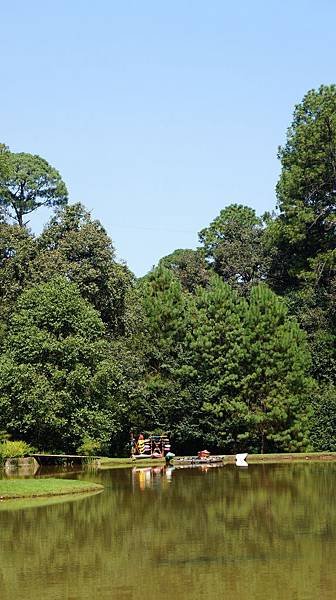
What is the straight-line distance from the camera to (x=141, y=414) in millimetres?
40688

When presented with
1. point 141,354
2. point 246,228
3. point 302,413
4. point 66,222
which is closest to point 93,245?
point 66,222

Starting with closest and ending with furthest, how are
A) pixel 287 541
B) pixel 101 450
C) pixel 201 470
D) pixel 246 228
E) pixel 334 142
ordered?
pixel 287 541 → pixel 201 470 → pixel 101 450 → pixel 334 142 → pixel 246 228

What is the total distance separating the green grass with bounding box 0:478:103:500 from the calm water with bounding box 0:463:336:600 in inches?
28.0

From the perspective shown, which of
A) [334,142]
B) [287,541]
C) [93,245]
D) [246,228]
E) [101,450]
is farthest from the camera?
Result: [246,228]

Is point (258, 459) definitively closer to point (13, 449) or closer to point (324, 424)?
point (324, 424)

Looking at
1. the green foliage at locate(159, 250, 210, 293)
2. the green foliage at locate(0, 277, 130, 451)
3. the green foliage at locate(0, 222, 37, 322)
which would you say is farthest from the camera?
the green foliage at locate(159, 250, 210, 293)

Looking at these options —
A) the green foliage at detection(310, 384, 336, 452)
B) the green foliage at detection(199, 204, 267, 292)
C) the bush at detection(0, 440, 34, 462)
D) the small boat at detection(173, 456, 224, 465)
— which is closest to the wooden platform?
the bush at detection(0, 440, 34, 462)

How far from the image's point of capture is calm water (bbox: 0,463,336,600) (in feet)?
42.8

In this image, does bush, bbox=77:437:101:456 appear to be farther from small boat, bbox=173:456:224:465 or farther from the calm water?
the calm water

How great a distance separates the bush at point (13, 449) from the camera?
113 feet

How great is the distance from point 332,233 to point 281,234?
2648 mm

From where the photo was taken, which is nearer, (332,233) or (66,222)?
(66,222)

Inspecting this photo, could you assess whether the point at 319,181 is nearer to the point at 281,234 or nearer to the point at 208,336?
the point at 281,234

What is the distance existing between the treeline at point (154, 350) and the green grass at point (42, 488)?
8842mm
